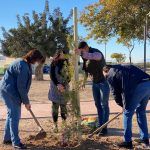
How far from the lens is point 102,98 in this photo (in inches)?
346

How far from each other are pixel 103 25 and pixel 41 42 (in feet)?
25.7

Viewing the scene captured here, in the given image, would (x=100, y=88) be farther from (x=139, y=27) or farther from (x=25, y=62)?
(x=139, y=27)

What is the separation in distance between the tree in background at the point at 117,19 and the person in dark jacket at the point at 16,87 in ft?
50.4

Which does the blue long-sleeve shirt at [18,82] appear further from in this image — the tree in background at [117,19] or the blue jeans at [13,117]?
the tree in background at [117,19]

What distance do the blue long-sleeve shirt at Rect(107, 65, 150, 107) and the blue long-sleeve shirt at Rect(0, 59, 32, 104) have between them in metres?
1.41

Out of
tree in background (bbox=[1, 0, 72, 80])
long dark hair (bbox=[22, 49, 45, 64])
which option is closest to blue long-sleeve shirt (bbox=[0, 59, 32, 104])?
long dark hair (bbox=[22, 49, 45, 64])

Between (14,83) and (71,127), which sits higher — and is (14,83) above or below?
above

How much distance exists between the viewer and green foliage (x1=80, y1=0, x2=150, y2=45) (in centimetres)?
2253

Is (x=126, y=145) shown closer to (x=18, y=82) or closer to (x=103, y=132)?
(x=103, y=132)

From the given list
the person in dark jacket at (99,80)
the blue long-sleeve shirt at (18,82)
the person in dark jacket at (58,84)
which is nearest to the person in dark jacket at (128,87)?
the person in dark jacket at (99,80)

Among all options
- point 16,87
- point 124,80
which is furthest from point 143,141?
point 16,87

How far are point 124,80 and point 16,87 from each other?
1826 millimetres

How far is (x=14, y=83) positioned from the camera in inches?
295

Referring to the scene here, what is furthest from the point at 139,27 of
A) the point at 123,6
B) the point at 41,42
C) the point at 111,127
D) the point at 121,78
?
the point at 121,78
